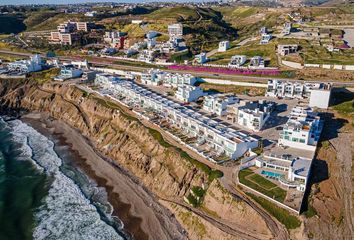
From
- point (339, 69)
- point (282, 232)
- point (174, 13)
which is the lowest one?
point (282, 232)

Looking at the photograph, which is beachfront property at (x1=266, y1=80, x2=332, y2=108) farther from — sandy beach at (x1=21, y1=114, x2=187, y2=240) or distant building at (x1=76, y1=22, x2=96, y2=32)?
distant building at (x1=76, y1=22, x2=96, y2=32)

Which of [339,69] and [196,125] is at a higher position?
[339,69]

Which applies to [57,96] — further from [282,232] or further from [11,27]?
[11,27]

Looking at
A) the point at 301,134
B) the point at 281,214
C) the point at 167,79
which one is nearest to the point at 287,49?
the point at 167,79

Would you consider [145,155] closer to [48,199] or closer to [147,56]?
[48,199]

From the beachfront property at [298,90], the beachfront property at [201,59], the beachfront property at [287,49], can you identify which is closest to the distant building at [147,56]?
the beachfront property at [201,59]

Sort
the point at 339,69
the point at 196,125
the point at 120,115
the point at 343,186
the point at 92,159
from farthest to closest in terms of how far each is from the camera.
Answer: the point at 339,69 < the point at 120,115 < the point at 92,159 < the point at 196,125 < the point at 343,186

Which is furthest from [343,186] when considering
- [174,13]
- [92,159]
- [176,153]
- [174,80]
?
[174,13]
